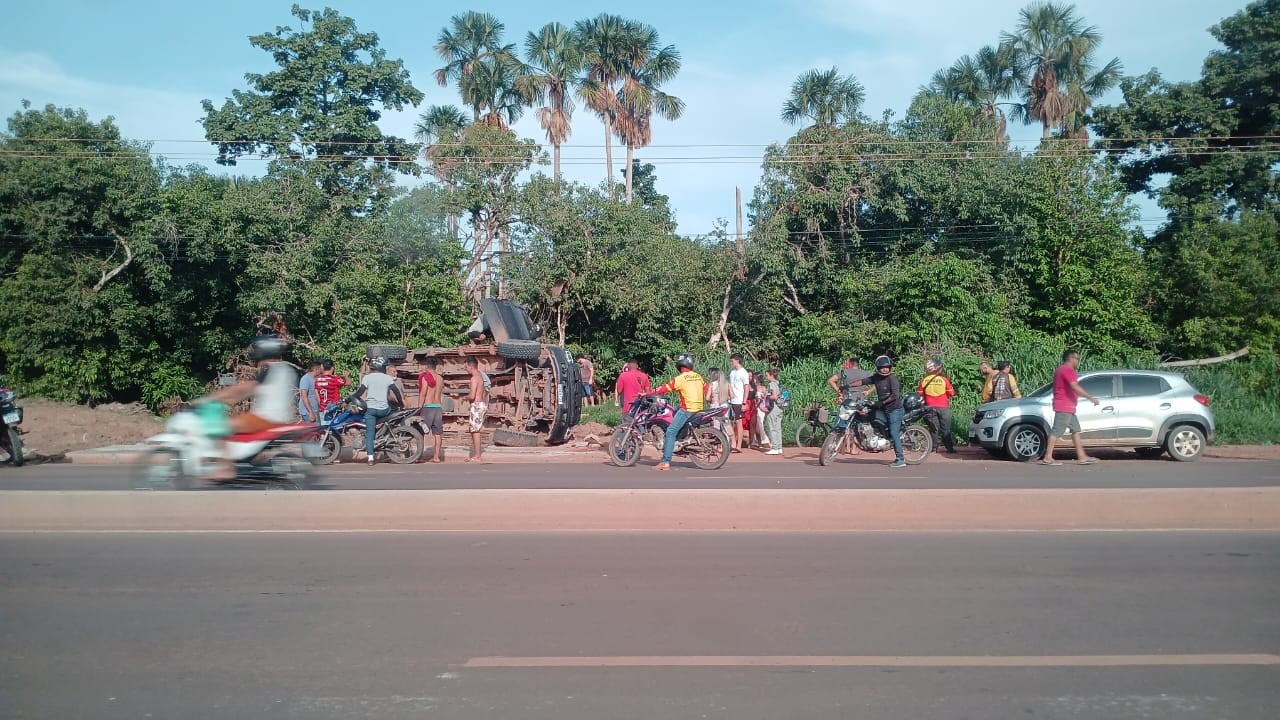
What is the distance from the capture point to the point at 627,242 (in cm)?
2766

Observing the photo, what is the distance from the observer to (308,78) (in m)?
27.9

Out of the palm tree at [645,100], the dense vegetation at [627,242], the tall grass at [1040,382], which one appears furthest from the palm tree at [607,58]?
the tall grass at [1040,382]

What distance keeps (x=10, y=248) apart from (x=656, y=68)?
24.5 metres

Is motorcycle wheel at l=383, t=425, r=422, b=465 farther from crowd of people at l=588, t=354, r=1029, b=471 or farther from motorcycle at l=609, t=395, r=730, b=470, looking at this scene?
crowd of people at l=588, t=354, r=1029, b=471

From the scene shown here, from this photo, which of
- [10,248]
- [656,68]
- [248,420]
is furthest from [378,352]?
[656,68]

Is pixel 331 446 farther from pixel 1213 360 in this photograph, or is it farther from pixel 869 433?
pixel 1213 360

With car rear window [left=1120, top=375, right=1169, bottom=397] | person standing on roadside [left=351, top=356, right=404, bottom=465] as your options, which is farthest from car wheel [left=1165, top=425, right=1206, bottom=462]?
person standing on roadside [left=351, top=356, right=404, bottom=465]

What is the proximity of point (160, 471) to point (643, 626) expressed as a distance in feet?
21.9

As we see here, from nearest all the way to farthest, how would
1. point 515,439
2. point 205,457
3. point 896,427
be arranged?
point 205,457, point 896,427, point 515,439

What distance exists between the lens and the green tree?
2756 cm

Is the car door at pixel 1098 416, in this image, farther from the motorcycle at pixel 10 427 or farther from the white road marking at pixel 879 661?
the motorcycle at pixel 10 427

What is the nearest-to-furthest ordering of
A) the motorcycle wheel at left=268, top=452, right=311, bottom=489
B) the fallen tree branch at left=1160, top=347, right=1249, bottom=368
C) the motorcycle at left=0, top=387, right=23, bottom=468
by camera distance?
the motorcycle wheel at left=268, top=452, right=311, bottom=489 → the motorcycle at left=0, top=387, right=23, bottom=468 → the fallen tree branch at left=1160, top=347, right=1249, bottom=368

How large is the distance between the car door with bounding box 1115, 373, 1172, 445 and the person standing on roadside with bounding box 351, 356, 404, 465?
1283cm

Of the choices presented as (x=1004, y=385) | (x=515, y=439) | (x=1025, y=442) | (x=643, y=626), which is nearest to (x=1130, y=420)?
(x=1025, y=442)
